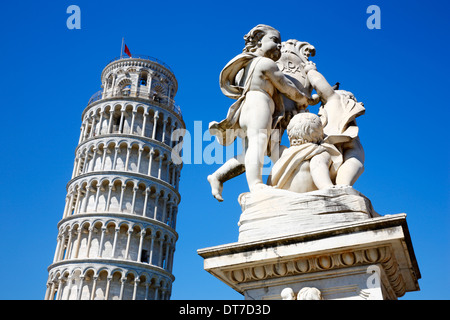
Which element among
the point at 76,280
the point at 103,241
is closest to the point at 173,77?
the point at 103,241

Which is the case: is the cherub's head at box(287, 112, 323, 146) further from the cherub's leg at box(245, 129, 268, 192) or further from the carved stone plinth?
the carved stone plinth

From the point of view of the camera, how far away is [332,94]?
4.25 m

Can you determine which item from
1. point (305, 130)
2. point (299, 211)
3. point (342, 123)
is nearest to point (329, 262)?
point (299, 211)

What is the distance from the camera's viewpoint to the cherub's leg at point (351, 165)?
11.9 ft

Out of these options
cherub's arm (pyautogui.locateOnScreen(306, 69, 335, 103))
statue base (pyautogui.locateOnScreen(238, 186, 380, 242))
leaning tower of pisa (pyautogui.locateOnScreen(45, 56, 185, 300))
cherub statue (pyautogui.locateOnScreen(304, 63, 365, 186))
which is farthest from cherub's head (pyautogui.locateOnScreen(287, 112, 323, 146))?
leaning tower of pisa (pyautogui.locateOnScreen(45, 56, 185, 300))

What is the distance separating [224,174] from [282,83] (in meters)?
0.96

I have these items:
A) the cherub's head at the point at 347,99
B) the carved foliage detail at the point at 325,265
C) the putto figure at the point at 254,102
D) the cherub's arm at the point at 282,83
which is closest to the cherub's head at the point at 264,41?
the putto figure at the point at 254,102

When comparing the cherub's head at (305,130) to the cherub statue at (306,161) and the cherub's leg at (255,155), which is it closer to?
the cherub statue at (306,161)

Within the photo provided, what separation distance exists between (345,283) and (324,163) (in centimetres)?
97

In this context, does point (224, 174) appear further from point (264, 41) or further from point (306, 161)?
point (264, 41)

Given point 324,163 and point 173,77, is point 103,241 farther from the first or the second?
point 324,163

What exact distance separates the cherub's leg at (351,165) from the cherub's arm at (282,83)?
27.5 inches

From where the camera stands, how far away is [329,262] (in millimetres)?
2969
